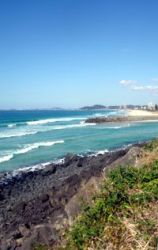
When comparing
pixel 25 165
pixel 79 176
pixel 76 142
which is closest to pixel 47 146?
pixel 76 142

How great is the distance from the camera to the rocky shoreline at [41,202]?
37.8ft

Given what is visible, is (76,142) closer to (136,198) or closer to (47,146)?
(47,146)

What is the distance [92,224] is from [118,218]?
2.63 ft

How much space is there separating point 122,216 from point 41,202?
352 inches

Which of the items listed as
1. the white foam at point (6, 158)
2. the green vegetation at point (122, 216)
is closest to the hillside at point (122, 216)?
the green vegetation at point (122, 216)

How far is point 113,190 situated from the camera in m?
9.07

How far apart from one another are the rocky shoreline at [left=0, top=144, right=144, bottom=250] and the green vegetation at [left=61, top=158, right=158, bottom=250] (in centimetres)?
184

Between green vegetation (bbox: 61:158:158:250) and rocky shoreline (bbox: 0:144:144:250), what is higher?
green vegetation (bbox: 61:158:158:250)

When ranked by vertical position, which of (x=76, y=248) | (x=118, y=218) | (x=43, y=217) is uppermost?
(x=118, y=218)

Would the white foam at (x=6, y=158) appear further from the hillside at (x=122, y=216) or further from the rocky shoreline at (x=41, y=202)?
the hillside at (x=122, y=216)

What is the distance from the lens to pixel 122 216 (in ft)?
26.1

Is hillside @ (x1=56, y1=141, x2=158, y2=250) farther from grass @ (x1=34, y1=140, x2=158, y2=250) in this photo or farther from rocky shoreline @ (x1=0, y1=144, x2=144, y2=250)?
rocky shoreline @ (x1=0, y1=144, x2=144, y2=250)

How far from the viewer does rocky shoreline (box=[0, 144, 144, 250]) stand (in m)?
11.5

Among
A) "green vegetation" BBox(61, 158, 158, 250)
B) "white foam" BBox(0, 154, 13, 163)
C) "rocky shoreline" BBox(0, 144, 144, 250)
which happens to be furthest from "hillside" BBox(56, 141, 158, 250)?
"white foam" BBox(0, 154, 13, 163)
